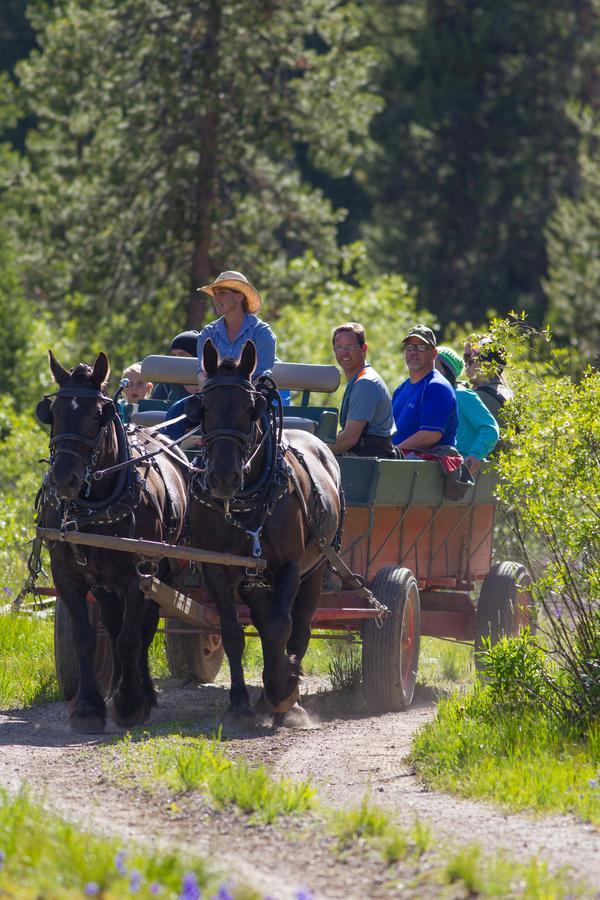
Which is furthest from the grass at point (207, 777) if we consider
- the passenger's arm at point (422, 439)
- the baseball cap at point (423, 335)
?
the baseball cap at point (423, 335)

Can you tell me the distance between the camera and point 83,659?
8031 mm

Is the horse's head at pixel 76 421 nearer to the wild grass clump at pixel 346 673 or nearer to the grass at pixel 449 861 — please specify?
the grass at pixel 449 861

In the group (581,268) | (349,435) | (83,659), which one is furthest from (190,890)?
(581,268)

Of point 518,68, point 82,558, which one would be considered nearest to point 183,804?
point 82,558

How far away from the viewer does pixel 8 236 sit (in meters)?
21.5

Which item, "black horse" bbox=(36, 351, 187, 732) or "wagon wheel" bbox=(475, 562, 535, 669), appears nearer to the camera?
"black horse" bbox=(36, 351, 187, 732)

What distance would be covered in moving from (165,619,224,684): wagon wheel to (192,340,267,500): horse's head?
2.78 meters

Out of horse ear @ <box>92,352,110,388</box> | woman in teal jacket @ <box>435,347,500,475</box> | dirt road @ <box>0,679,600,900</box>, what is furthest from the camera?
woman in teal jacket @ <box>435,347,500,475</box>

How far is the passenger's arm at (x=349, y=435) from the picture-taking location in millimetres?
9492

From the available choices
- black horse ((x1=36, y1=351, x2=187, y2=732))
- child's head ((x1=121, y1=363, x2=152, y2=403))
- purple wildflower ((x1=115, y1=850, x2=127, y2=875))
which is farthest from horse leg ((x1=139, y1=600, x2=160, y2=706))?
purple wildflower ((x1=115, y1=850, x2=127, y2=875))

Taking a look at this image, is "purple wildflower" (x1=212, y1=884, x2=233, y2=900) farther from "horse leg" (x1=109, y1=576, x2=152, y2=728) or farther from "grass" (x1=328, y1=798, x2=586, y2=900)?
"horse leg" (x1=109, y1=576, x2=152, y2=728)

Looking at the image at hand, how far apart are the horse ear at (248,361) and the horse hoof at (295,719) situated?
1.95 meters

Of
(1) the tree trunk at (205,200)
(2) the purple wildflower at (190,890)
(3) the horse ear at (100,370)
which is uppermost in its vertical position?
(1) the tree trunk at (205,200)

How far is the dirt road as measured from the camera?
5.00 m
